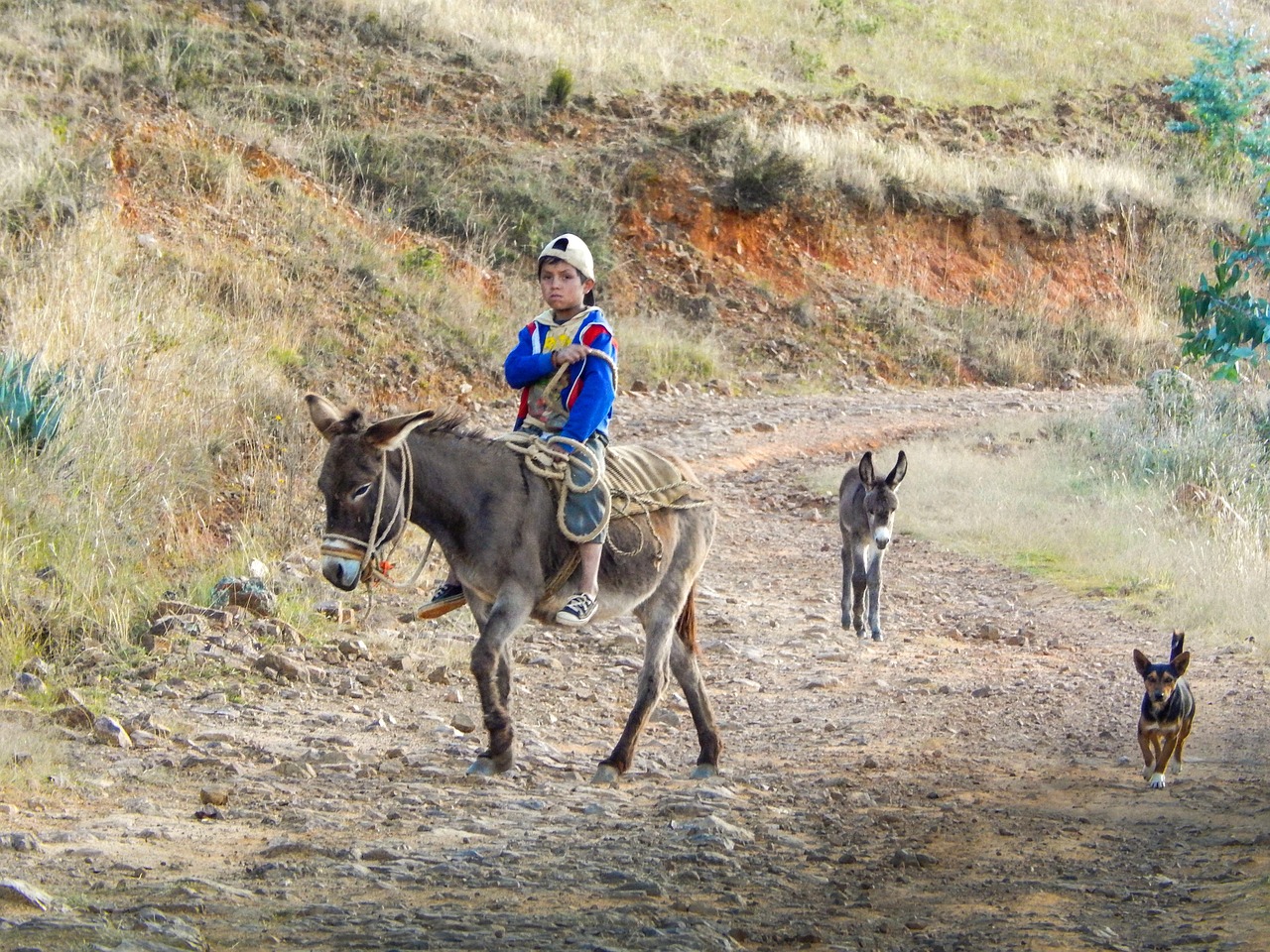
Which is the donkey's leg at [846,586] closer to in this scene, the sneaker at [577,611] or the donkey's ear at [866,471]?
the donkey's ear at [866,471]

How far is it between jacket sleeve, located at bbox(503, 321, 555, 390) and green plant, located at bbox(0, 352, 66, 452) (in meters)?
3.96

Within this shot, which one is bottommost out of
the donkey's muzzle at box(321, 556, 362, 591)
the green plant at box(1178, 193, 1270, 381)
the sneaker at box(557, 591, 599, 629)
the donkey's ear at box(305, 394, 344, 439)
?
the sneaker at box(557, 591, 599, 629)

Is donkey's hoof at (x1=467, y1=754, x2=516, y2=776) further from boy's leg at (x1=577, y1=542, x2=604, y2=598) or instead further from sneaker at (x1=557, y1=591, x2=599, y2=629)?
boy's leg at (x1=577, y1=542, x2=604, y2=598)

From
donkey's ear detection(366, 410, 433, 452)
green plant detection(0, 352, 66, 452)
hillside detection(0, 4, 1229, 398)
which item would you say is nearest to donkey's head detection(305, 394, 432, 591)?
donkey's ear detection(366, 410, 433, 452)

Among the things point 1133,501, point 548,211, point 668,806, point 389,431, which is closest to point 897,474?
point 1133,501

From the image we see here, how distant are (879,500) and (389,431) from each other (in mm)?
6217

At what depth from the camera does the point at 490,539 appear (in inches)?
264

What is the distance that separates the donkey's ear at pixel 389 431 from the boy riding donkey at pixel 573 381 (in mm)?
732

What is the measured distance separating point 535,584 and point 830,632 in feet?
16.3

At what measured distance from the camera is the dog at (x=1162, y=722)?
719 centimetres

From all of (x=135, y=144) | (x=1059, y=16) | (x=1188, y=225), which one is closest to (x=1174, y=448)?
(x=135, y=144)

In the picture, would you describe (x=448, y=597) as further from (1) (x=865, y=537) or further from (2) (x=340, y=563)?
(1) (x=865, y=537)

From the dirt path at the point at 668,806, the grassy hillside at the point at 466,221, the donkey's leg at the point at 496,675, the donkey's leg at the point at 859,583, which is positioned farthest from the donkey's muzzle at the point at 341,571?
→ the donkey's leg at the point at 859,583

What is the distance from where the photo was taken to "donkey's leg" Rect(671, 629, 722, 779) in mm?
7293
